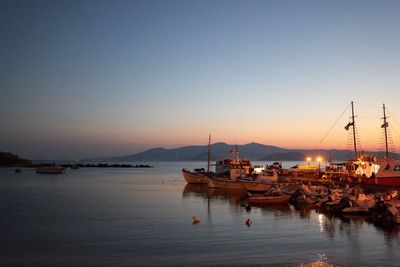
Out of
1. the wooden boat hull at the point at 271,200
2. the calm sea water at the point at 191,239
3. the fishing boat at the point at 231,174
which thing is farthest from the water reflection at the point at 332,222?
the fishing boat at the point at 231,174

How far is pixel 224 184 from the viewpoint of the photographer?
5762 centimetres

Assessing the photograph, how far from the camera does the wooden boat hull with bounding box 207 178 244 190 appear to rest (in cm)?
5581

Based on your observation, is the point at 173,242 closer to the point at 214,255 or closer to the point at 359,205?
the point at 214,255

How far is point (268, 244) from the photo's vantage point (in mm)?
20625

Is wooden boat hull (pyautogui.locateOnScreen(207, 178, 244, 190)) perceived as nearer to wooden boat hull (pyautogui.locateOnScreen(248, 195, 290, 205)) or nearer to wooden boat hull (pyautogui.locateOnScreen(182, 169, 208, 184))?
wooden boat hull (pyautogui.locateOnScreen(182, 169, 208, 184))

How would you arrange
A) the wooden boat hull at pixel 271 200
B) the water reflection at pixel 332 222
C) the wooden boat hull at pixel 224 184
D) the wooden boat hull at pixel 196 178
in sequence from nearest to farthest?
the water reflection at pixel 332 222 < the wooden boat hull at pixel 271 200 < the wooden boat hull at pixel 224 184 < the wooden boat hull at pixel 196 178

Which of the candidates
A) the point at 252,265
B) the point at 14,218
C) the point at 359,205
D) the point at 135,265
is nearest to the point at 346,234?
the point at 359,205

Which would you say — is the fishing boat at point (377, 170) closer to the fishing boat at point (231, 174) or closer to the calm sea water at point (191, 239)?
the calm sea water at point (191, 239)

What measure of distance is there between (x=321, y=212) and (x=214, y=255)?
16513 millimetres

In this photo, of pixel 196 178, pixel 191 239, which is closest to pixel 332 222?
pixel 191 239

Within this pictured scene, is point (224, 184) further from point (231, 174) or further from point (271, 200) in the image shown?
point (271, 200)

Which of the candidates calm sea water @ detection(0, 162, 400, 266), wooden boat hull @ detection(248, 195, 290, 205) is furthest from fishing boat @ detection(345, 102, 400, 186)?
calm sea water @ detection(0, 162, 400, 266)

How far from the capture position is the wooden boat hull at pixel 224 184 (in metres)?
55.8

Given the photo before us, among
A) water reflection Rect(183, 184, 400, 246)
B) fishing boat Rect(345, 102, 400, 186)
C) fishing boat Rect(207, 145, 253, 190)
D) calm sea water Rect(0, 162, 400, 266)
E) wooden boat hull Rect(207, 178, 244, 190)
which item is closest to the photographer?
calm sea water Rect(0, 162, 400, 266)
